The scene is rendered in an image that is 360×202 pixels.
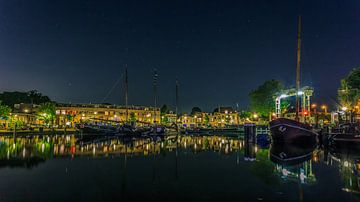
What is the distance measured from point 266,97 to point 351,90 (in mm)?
36119

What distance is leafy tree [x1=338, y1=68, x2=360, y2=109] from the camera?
5462 cm

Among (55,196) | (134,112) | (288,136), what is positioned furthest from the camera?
(134,112)

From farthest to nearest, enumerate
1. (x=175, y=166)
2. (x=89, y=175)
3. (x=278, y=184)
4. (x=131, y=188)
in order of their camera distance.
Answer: (x=175, y=166) < (x=89, y=175) < (x=278, y=184) < (x=131, y=188)

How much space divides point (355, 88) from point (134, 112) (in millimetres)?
128891

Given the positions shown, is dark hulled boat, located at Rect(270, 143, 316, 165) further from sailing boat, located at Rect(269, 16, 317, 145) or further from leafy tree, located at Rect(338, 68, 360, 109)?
leafy tree, located at Rect(338, 68, 360, 109)

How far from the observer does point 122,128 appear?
6888 cm

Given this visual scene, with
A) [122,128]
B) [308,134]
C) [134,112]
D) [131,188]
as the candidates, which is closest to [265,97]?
[122,128]

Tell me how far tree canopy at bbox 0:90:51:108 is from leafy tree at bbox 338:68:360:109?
380 feet

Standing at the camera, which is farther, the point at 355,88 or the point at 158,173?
the point at 355,88

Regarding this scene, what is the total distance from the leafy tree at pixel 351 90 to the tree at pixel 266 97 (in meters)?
32.1

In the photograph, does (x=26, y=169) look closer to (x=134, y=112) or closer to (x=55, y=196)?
(x=55, y=196)

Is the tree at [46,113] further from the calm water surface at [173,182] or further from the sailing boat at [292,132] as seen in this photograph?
the calm water surface at [173,182]

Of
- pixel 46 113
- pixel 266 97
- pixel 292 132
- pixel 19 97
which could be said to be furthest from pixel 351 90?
pixel 19 97

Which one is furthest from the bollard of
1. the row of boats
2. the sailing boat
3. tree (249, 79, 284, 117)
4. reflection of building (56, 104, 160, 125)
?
reflection of building (56, 104, 160, 125)
